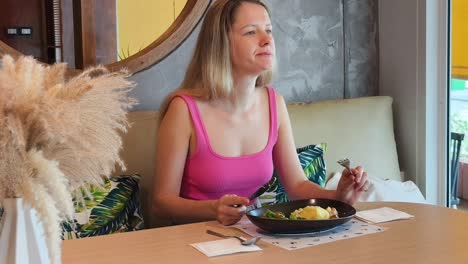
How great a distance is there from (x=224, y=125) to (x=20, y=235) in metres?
1.12

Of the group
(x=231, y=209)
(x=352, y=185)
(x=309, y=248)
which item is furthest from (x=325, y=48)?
(x=309, y=248)

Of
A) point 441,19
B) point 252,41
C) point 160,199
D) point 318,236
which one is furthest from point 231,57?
point 441,19

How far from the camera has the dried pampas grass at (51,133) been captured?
989mm

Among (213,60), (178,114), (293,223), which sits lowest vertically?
(293,223)

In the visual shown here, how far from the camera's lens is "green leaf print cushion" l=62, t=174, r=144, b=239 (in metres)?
2.09

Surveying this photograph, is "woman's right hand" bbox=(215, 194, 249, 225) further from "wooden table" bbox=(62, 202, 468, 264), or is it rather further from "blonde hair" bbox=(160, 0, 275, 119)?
"blonde hair" bbox=(160, 0, 275, 119)

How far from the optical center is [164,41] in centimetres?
262

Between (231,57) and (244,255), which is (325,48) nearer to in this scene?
(231,57)

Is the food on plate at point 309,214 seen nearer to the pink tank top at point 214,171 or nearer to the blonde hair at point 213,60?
the pink tank top at point 214,171

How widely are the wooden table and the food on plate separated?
10 centimetres

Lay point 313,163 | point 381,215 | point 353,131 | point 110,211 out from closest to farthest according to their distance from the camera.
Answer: point 381,215, point 110,211, point 313,163, point 353,131

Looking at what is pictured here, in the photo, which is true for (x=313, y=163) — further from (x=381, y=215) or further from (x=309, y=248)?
(x=309, y=248)

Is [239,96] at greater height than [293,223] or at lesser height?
greater

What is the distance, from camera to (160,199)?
1.98 meters
